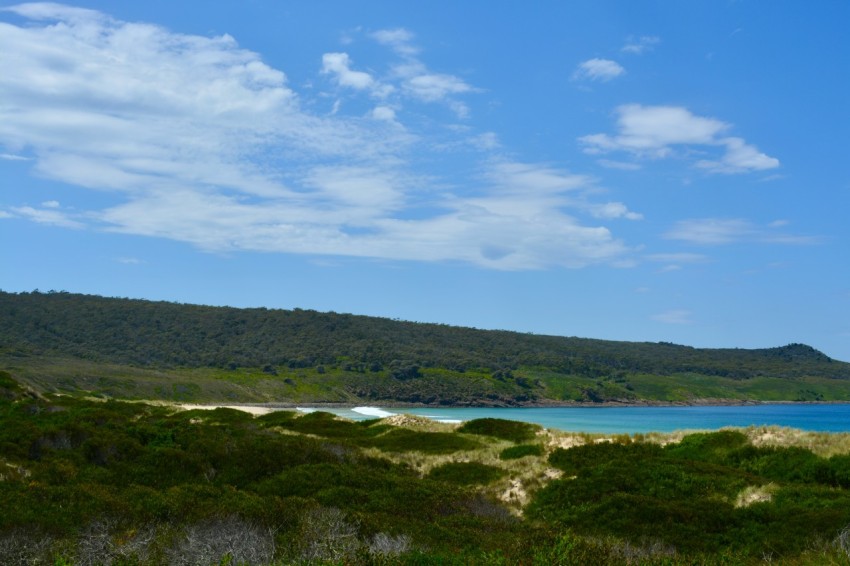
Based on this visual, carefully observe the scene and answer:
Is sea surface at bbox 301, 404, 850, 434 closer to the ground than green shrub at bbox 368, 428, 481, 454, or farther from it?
closer to the ground

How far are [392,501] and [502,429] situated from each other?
1972cm

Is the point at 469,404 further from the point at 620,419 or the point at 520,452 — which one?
the point at 520,452

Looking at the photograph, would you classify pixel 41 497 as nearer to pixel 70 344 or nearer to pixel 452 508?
pixel 452 508

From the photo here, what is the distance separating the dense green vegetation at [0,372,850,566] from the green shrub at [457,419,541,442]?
3684 mm

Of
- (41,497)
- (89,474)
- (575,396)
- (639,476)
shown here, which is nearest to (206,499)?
(41,497)

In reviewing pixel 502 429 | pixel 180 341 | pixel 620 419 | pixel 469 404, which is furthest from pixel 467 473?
pixel 180 341

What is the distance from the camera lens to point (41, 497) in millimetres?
13703

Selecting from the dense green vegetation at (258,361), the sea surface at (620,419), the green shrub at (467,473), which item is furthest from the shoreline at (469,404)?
the green shrub at (467,473)

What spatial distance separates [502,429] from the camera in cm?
3603

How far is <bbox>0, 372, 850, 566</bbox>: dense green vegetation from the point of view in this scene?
10930 millimetres

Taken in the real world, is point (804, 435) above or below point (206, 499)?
above

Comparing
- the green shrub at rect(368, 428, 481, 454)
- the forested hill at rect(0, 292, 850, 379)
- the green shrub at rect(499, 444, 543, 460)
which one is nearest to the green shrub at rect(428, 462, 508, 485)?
the green shrub at rect(499, 444, 543, 460)

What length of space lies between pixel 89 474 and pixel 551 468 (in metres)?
14.4

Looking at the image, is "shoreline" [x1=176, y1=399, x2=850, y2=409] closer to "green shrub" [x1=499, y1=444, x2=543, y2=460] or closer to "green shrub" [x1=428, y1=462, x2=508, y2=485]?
"green shrub" [x1=499, y1=444, x2=543, y2=460]
